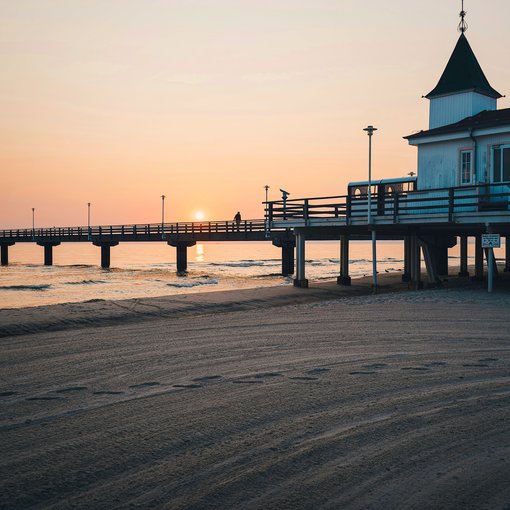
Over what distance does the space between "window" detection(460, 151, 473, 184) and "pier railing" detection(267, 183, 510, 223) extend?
1.75 ft

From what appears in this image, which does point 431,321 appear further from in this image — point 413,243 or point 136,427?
point 413,243

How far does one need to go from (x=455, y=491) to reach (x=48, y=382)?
235 inches

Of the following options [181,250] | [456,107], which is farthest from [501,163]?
[181,250]

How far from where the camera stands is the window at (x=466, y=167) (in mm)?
23780

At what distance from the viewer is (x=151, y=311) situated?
17.0m

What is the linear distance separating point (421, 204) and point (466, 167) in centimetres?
292

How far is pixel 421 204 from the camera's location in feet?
86.2

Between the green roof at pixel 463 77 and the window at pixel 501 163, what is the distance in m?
5.99

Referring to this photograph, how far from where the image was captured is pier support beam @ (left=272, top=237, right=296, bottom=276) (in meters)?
51.7

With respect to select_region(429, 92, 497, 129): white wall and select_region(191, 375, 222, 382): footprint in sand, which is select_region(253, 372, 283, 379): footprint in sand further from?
select_region(429, 92, 497, 129): white wall

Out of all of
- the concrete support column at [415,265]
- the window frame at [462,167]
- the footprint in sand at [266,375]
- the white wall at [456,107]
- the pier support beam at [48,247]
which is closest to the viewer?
the footprint in sand at [266,375]

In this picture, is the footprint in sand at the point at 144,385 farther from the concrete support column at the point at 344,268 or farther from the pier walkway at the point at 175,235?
the pier walkway at the point at 175,235

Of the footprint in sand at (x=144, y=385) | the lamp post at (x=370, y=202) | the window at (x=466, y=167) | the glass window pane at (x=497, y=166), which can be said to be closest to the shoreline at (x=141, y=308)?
the lamp post at (x=370, y=202)

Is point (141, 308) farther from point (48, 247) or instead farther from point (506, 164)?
point (48, 247)
